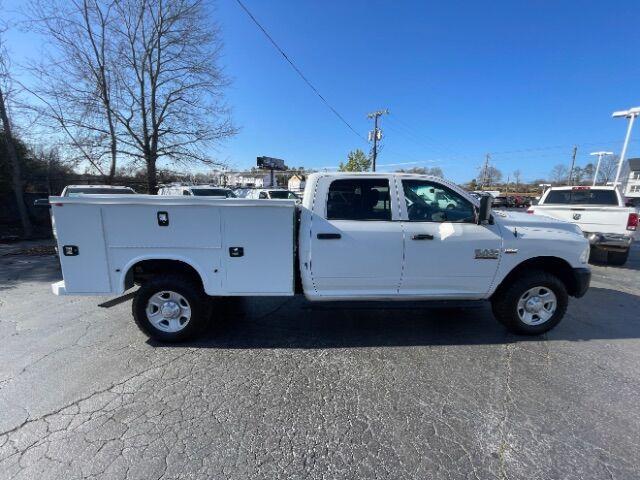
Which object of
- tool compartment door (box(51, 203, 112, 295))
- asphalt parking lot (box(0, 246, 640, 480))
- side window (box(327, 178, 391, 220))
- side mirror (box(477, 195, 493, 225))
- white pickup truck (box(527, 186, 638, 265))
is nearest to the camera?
asphalt parking lot (box(0, 246, 640, 480))

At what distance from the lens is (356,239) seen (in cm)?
357

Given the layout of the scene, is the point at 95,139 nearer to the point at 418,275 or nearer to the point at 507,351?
the point at 418,275

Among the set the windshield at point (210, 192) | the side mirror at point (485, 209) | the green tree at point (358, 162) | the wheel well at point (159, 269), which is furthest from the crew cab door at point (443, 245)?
the green tree at point (358, 162)

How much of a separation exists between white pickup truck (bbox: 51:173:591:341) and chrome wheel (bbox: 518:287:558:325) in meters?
0.01

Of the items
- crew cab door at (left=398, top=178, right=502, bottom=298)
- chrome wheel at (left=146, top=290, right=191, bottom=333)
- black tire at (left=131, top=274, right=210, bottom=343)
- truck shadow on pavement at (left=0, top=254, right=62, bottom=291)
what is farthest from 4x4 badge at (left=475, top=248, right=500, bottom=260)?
truck shadow on pavement at (left=0, top=254, right=62, bottom=291)

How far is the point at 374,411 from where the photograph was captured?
2629mm

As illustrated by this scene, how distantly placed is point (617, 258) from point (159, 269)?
10.3 meters

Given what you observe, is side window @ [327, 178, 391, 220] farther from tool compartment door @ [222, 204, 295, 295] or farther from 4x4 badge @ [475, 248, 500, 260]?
4x4 badge @ [475, 248, 500, 260]

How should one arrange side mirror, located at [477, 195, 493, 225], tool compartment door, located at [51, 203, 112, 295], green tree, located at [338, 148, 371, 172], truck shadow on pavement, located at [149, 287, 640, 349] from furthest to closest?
green tree, located at [338, 148, 371, 172] → truck shadow on pavement, located at [149, 287, 640, 349] → side mirror, located at [477, 195, 493, 225] → tool compartment door, located at [51, 203, 112, 295]

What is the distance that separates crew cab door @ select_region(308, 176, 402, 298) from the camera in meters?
3.57

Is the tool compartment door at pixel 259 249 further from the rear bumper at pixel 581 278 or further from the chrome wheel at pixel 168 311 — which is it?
the rear bumper at pixel 581 278

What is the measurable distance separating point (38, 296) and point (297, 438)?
551cm

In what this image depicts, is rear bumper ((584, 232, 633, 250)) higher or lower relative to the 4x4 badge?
lower

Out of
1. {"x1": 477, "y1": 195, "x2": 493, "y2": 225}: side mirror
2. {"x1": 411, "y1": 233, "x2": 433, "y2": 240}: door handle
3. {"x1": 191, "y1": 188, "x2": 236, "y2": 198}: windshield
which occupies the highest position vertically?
{"x1": 477, "y1": 195, "x2": 493, "y2": 225}: side mirror
